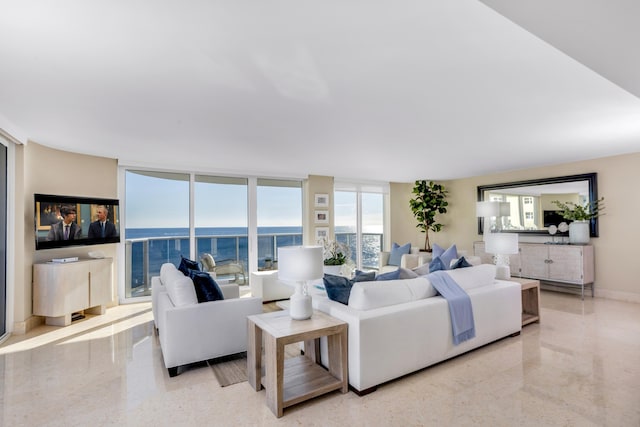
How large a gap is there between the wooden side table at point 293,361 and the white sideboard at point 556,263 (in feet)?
15.2

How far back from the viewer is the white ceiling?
1.57 metres

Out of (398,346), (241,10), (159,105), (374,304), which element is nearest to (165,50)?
(241,10)

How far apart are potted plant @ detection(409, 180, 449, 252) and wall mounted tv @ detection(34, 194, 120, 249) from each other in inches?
233

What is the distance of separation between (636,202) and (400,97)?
4.70 meters

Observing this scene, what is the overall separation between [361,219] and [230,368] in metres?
5.19

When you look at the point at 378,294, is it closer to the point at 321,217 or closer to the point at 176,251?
the point at 176,251

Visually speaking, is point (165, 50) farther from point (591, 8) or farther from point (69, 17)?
point (591, 8)

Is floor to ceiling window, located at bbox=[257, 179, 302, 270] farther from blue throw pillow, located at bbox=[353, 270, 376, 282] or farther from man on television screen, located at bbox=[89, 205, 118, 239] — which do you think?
blue throw pillow, located at bbox=[353, 270, 376, 282]

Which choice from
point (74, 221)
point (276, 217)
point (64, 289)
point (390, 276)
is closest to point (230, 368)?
point (390, 276)

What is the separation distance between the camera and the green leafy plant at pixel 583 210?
5336mm

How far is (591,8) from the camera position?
128 centimetres

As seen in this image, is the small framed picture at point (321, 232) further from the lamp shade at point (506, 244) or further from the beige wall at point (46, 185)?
the beige wall at point (46, 185)

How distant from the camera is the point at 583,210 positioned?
543 centimetres

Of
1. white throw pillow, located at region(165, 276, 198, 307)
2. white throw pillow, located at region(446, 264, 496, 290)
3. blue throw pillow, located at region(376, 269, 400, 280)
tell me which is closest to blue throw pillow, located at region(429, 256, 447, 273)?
white throw pillow, located at region(446, 264, 496, 290)
